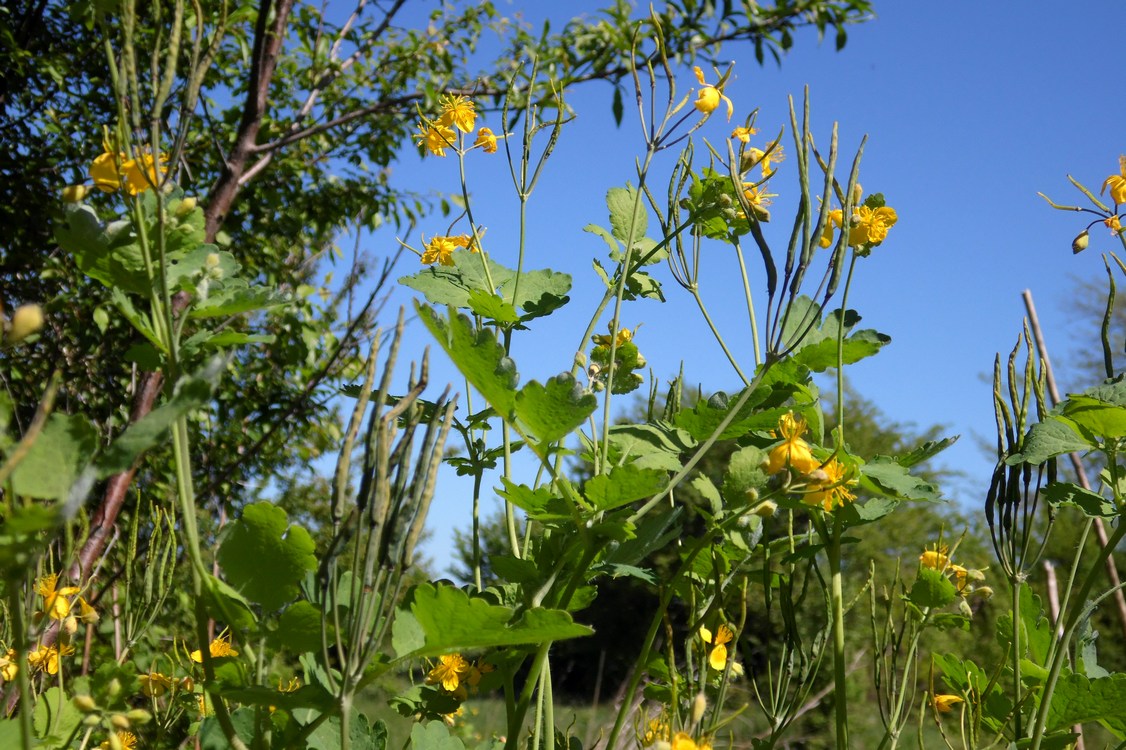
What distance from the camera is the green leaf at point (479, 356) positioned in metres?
0.64

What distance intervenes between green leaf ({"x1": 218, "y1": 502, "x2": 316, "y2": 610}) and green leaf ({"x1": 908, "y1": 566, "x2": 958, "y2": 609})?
742mm

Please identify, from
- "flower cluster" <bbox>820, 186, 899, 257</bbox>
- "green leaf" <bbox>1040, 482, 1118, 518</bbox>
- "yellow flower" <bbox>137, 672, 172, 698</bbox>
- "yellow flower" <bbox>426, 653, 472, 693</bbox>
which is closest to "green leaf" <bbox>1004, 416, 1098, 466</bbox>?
"green leaf" <bbox>1040, 482, 1118, 518</bbox>

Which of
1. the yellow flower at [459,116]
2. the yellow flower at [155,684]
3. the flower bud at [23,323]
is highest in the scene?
the yellow flower at [459,116]

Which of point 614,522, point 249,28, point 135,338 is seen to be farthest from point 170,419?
point 249,28

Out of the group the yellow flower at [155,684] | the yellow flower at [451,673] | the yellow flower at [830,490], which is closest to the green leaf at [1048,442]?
the yellow flower at [830,490]

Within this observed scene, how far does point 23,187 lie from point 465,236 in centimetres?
355

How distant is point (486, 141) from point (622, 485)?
81 centimetres

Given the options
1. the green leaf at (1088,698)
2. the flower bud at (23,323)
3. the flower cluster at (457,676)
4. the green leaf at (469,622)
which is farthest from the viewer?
the flower cluster at (457,676)

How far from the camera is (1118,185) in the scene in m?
1.23

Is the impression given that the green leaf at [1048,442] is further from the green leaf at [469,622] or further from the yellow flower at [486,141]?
the yellow flower at [486,141]

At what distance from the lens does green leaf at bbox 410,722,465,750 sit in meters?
0.80

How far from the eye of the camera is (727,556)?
955mm

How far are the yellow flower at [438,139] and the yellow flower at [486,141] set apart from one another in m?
0.04

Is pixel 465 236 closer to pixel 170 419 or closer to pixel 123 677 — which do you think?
pixel 123 677
